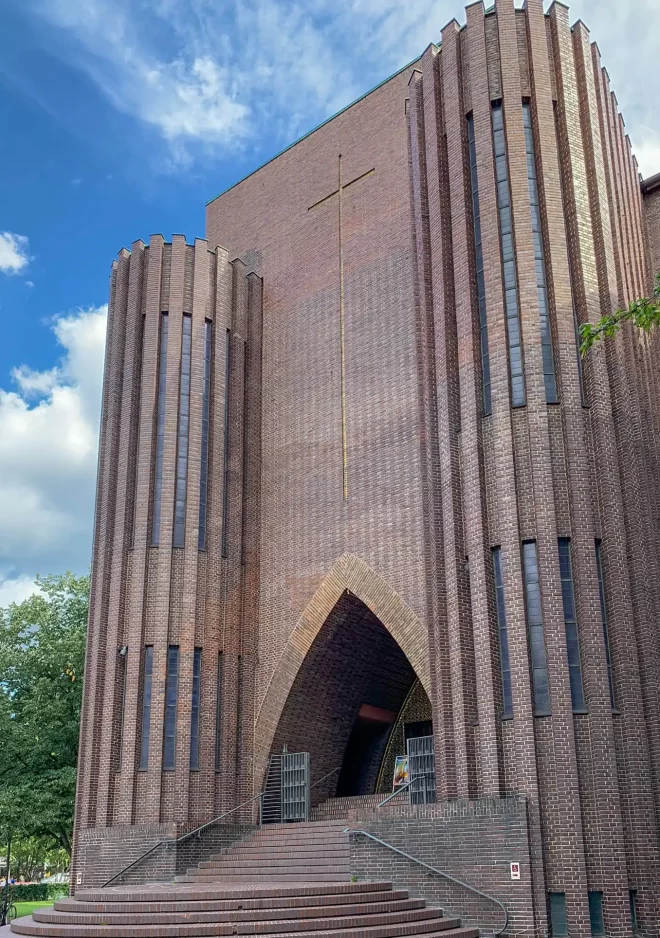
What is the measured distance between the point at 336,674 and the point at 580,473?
7.53m

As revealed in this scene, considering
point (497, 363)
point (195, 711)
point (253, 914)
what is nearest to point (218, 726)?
point (195, 711)

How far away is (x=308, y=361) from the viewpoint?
22094mm

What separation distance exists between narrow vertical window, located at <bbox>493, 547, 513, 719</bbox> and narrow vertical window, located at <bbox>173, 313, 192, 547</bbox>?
24.5 feet

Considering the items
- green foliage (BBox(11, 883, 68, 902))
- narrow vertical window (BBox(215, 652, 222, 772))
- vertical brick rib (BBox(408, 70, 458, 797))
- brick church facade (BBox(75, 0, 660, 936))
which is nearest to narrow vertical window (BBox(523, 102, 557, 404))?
brick church facade (BBox(75, 0, 660, 936))

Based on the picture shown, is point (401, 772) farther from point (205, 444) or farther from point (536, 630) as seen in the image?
point (205, 444)

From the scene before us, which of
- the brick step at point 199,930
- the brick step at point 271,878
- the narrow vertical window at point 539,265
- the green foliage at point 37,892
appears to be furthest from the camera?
the green foliage at point 37,892

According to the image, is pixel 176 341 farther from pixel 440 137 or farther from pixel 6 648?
pixel 6 648

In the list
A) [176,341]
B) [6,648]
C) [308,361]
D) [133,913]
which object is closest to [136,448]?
[176,341]

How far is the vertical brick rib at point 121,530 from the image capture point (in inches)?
746

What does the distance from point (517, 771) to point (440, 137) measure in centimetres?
1103

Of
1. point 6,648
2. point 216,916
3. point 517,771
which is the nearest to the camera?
point 216,916

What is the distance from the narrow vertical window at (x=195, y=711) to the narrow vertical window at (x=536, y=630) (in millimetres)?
7427

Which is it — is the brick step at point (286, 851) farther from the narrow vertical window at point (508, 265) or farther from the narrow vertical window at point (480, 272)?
the narrow vertical window at point (508, 265)

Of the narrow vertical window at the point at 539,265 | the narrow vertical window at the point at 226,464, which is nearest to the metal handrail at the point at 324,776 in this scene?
the narrow vertical window at the point at 226,464
